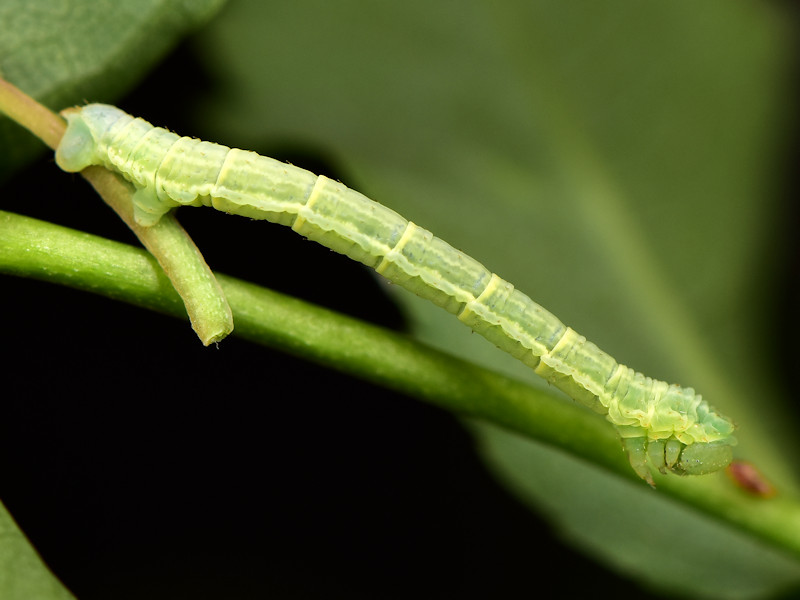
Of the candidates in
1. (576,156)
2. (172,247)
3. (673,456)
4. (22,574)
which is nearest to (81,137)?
(172,247)

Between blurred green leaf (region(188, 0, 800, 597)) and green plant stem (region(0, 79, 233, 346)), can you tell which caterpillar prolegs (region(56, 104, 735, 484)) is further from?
blurred green leaf (region(188, 0, 800, 597))

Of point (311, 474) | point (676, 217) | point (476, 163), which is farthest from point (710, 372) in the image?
point (311, 474)

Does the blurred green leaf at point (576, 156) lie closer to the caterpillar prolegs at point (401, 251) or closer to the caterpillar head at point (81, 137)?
the caterpillar prolegs at point (401, 251)

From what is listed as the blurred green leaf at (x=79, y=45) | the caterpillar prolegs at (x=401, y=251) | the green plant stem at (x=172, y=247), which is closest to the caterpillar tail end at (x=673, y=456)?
the caterpillar prolegs at (x=401, y=251)

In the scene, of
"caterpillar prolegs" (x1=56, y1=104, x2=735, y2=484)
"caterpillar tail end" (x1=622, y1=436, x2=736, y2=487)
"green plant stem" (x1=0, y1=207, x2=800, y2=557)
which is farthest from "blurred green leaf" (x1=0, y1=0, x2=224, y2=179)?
"caterpillar tail end" (x1=622, y1=436, x2=736, y2=487)

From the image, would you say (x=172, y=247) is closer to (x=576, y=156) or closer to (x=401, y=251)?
(x=401, y=251)
